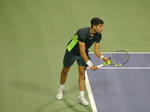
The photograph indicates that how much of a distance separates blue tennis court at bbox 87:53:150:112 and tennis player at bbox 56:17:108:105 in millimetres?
500

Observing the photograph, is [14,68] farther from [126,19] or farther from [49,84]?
[126,19]

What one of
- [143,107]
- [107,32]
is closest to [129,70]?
[143,107]

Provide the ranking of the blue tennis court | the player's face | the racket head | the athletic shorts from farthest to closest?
1. the blue tennis court
2. the racket head
3. the athletic shorts
4. the player's face

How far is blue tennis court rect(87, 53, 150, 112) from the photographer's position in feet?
21.9

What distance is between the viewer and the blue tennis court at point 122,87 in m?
6.68

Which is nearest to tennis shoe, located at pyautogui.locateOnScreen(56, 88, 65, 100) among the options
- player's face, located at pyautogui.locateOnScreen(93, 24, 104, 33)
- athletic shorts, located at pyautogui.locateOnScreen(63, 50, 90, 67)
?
athletic shorts, located at pyautogui.locateOnScreen(63, 50, 90, 67)

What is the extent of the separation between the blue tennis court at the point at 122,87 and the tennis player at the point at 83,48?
50 centimetres

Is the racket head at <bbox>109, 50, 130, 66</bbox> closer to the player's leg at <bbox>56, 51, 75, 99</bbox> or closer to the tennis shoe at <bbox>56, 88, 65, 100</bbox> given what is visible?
the player's leg at <bbox>56, 51, 75, 99</bbox>

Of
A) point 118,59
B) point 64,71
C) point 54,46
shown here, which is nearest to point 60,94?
point 64,71

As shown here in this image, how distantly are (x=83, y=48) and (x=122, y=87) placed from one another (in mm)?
1833

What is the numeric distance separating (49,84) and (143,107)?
217cm

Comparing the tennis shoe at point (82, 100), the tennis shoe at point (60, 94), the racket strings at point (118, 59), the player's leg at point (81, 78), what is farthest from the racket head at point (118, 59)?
the tennis shoe at point (60, 94)

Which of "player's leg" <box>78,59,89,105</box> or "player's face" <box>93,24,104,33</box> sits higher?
"player's face" <box>93,24,104,33</box>

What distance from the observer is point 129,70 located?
25.8 feet
